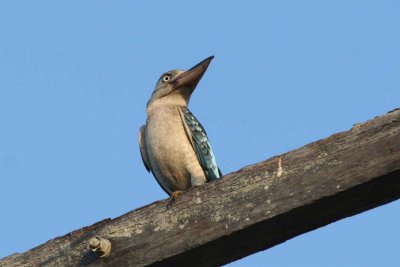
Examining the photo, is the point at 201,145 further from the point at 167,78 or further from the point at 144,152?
the point at 167,78

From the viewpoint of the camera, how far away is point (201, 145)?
8562 millimetres

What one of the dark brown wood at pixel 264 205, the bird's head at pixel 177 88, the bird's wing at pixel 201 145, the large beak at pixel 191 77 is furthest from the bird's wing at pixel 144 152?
the dark brown wood at pixel 264 205

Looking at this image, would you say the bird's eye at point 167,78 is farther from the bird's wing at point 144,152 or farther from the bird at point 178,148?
the bird's wing at point 144,152

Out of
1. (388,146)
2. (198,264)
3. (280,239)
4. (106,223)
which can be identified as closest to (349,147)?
(388,146)

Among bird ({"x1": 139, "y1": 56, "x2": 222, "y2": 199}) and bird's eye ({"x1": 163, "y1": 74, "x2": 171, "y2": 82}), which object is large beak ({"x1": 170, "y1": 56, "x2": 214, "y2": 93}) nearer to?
bird ({"x1": 139, "y1": 56, "x2": 222, "y2": 199})

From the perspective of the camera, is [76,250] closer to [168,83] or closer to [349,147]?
[349,147]

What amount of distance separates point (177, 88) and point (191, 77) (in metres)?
0.35

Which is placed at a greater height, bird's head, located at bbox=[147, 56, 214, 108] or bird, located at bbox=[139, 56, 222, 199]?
bird's head, located at bbox=[147, 56, 214, 108]

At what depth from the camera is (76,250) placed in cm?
552

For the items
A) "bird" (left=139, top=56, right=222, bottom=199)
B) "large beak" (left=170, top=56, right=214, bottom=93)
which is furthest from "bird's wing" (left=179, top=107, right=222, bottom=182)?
"large beak" (left=170, top=56, right=214, bottom=93)

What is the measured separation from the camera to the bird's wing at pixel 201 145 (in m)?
8.41

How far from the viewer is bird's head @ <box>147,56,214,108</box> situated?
9297 millimetres

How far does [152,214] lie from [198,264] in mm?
491

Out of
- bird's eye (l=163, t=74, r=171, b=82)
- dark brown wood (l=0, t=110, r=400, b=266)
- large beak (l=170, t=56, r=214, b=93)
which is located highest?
bird's eye (l=163, t=74, r=171, b=82)
